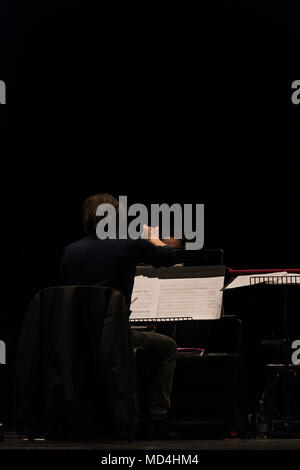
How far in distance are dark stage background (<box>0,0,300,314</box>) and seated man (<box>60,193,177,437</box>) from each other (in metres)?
2.74

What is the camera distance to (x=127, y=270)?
3420 mm

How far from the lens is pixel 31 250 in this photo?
6570 mm

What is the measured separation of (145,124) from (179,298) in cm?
310

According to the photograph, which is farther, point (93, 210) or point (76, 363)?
point (93, 210)

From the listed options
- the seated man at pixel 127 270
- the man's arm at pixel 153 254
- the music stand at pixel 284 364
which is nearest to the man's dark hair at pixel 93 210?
the seated man at pixel 127 270

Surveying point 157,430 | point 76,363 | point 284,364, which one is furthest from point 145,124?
point 76,363

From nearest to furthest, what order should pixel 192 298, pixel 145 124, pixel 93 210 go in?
pixel 93 210, pixel 192 298, pixel 145 124

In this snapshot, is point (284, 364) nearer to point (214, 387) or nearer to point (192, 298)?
point (214, 387)

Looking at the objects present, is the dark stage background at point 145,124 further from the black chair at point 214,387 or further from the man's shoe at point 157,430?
the man's shoe at point 157,430

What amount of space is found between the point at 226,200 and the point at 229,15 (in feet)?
4.86

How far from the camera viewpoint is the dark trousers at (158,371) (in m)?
3.51
